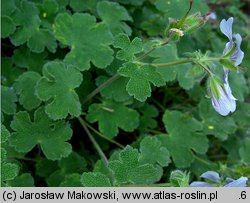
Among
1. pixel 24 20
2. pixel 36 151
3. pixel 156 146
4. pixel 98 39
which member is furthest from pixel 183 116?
pixel 24 20

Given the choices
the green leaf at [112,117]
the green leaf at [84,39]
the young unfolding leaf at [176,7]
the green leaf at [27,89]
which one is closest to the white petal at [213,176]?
the green leaf at [112,117]

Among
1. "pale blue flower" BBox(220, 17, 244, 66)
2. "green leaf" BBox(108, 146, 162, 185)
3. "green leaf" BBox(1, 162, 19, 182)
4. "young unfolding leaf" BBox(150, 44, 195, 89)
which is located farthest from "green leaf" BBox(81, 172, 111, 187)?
"young unfolding leaf" BBox(150, 44, 195, 89)

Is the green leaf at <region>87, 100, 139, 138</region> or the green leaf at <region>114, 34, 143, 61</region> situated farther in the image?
the green leaf at <region>87, 100, 139, 138</region>

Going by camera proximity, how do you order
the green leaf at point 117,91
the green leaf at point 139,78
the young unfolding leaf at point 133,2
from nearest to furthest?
the green leaf at point 139,78 < the green leaf at point 117,91 < the young unfolding leaf at point 133,2

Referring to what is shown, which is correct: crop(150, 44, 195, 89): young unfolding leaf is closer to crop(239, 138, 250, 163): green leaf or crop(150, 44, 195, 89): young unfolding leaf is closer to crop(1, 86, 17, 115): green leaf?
crop(239, 138, 250, 163): green leaf

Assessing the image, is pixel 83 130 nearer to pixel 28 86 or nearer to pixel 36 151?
pixel 36 151

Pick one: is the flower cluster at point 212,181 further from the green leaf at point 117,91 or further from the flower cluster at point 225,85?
the green leaf at point 117,91
